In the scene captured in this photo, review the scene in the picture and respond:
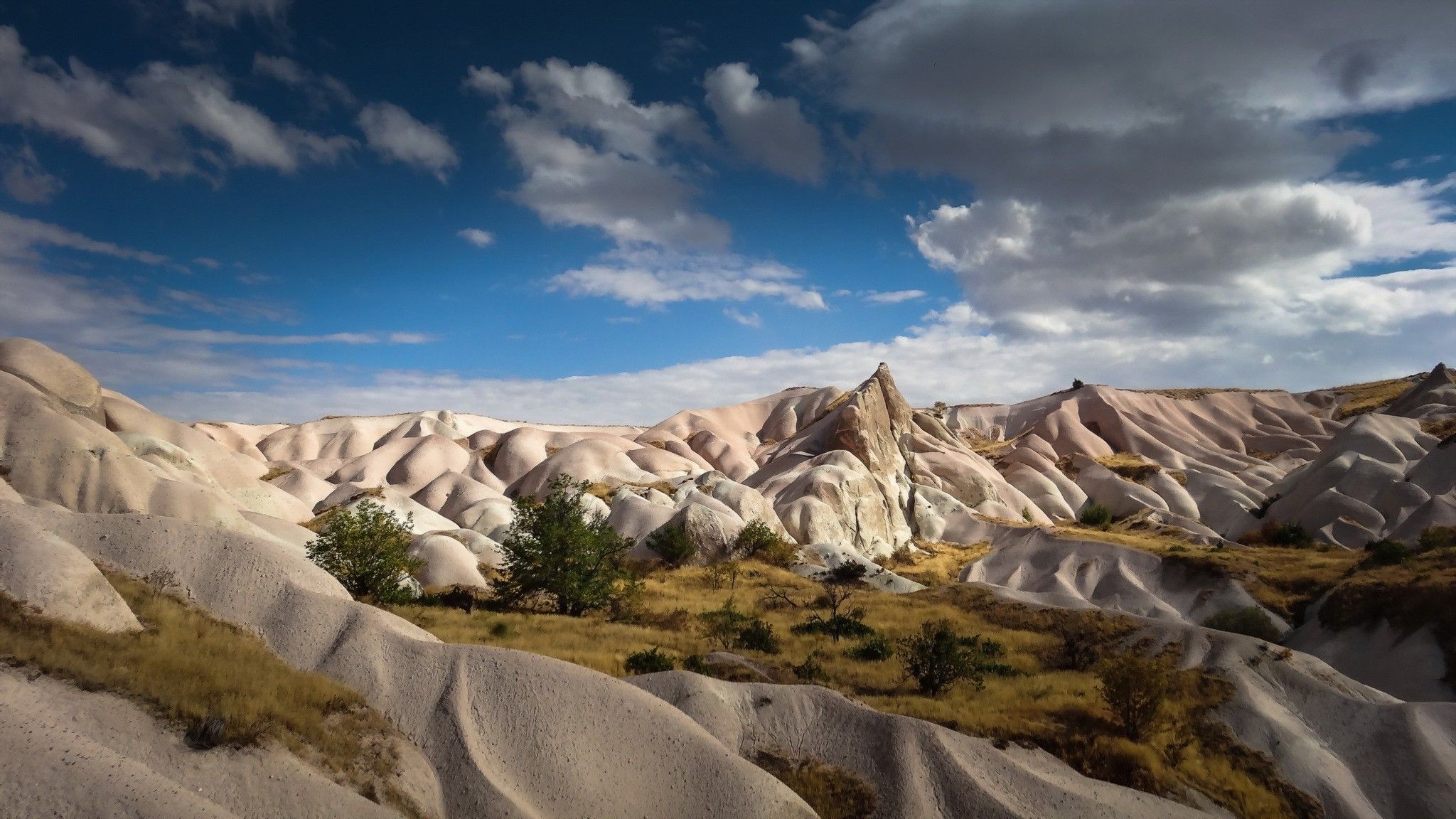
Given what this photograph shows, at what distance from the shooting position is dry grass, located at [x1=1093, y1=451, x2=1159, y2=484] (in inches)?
3083

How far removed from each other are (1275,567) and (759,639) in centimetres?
→ 2440

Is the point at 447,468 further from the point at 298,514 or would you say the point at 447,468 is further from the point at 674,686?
the point at 674,686

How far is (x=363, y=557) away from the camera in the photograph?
21.9 m

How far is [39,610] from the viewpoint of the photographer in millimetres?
8695

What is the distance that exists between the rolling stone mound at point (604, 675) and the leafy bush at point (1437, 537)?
3.28 meters

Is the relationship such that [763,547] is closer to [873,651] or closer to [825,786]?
[873,651]

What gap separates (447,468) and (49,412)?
60.4 m

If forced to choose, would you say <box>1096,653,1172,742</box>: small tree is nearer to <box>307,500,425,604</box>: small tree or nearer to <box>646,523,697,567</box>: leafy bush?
<box>307,500,425,604</box>: small tree

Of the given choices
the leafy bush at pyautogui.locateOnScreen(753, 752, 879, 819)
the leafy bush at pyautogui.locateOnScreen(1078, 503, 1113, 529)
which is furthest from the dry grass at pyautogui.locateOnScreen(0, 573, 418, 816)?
the leafy bush at pyautogui.locateOnScreen(1078, 503, 1113, 529)

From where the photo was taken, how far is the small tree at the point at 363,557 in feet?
70.7

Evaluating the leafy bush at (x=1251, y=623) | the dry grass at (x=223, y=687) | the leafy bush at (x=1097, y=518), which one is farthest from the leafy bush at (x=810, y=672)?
the leafy bush at (x=1097, y=518)

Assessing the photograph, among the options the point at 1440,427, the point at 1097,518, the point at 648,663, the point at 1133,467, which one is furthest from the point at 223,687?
the point at 1440,427

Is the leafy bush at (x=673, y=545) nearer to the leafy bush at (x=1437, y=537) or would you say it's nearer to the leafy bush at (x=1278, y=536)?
the leafy bush at (x=1437, y=537)

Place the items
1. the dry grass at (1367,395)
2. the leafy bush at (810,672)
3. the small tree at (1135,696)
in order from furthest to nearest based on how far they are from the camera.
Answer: the dry grass at (1367,395), the leafy bush at (810,672), the small tree at (1135,696)
